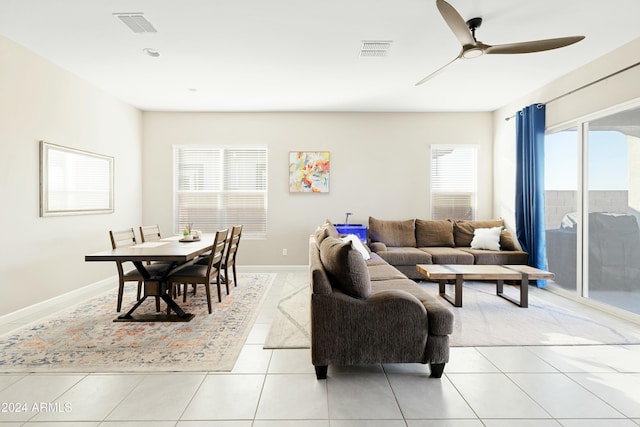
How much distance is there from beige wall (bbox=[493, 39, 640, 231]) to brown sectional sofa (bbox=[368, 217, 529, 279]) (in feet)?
1.91

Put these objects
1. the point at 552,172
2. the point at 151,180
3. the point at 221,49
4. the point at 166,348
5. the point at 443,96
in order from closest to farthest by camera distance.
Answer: the point at 166,348 → the point at 221,49 → the point at 552,172 → the point at 443,96 → the point at 151,180

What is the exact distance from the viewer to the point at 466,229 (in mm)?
5219

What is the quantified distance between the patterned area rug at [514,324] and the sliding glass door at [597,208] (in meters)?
0.37

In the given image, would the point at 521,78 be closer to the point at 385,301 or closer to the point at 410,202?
the point at 410,202

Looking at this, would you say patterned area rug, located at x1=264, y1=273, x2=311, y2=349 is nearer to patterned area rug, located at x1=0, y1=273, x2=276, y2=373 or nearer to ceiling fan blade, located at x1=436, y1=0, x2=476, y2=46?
patterned area rug, located at x1=0, y1=273, x2=276, y2=373

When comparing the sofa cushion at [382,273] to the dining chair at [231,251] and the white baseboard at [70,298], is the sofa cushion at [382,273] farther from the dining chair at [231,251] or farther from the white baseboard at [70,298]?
the white baseboard at [70,298]

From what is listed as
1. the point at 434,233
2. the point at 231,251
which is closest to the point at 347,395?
the point at 231,251

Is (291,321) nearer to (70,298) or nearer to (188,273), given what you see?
(188,273)

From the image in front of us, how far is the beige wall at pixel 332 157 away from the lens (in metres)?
5.57

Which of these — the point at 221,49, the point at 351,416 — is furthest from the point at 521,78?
the point at 351,416

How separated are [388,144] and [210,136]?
10.4ft

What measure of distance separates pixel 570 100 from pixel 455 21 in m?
2.76

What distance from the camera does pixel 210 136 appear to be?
18.3ft

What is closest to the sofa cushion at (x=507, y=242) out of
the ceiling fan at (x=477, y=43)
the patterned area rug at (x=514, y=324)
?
the patterned area rug at (x=514, y=324)
